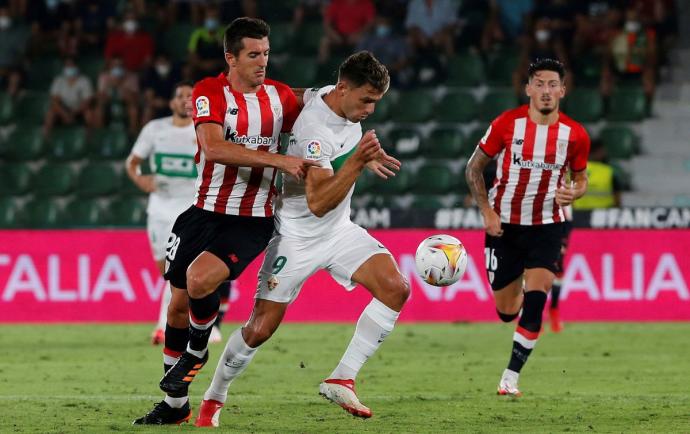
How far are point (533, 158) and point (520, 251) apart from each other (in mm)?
639

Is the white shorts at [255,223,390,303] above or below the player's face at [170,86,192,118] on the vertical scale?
below

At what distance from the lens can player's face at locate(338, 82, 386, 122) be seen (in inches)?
254

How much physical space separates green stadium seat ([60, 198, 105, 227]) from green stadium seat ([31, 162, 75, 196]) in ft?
2.47

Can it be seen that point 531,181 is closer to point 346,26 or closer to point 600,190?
point 600,190

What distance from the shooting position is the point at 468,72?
17.5 meters

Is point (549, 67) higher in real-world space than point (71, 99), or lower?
higher

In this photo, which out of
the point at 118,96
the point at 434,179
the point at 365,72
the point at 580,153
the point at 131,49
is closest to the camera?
the point at 365,72

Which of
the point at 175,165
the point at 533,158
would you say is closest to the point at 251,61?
the point at 533,158

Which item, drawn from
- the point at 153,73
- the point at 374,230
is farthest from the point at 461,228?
the point at 153,73

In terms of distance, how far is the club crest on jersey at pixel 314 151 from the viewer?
6.47 m

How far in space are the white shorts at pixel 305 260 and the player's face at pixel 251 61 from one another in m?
0.84

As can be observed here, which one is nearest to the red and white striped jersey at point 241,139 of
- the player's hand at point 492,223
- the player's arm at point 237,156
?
the player's arm at point 237,156

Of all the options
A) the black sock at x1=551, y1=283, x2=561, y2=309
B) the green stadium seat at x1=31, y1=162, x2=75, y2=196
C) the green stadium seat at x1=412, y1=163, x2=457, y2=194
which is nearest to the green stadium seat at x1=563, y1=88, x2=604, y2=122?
the green stadium seat at x1=412, y1=163, x2=457, y2=194

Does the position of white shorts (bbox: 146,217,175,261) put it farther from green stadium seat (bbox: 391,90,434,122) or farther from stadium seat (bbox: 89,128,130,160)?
green stadium seat (bbox: 391,90,434,122)
